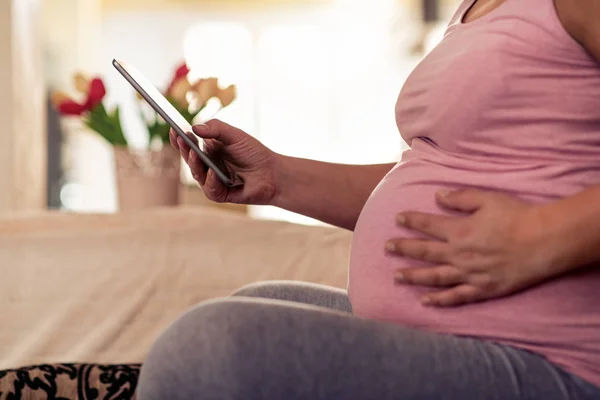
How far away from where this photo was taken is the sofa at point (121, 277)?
1359 millimetres

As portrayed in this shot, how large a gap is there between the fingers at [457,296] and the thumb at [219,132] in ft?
1.15

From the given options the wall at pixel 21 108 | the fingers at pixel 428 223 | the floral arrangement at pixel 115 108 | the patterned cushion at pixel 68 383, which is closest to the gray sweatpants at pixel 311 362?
the fingers at pixel 428 223

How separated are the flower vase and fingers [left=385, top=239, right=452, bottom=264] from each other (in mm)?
1522

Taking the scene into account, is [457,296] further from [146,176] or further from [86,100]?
[86,100]

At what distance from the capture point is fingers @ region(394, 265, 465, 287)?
695mm

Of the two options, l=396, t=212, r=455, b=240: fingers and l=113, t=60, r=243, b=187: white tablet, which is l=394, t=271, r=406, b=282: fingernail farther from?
l=113, t=60, r=243, b=187: white tablet

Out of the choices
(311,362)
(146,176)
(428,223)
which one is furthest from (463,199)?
(146,176)

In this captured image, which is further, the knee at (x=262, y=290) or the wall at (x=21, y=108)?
the wall at (x=21, y=108)

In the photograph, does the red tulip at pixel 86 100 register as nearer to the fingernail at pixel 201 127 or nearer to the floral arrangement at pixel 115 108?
the floral arrangement at pixel 115 108

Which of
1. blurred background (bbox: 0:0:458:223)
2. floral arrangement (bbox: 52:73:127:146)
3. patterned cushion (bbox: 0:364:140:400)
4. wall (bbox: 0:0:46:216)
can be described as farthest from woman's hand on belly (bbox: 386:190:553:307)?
blurred background (bbox: 0:0:458:223)

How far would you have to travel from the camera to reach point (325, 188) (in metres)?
1.07

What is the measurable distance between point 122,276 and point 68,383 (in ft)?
0.82

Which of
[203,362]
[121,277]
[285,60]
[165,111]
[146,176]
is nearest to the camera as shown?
[203,362]

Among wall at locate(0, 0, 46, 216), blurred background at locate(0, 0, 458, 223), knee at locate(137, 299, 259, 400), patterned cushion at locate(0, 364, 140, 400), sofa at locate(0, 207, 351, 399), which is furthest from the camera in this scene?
blurred background at locate(0, 0, 458, 223)
